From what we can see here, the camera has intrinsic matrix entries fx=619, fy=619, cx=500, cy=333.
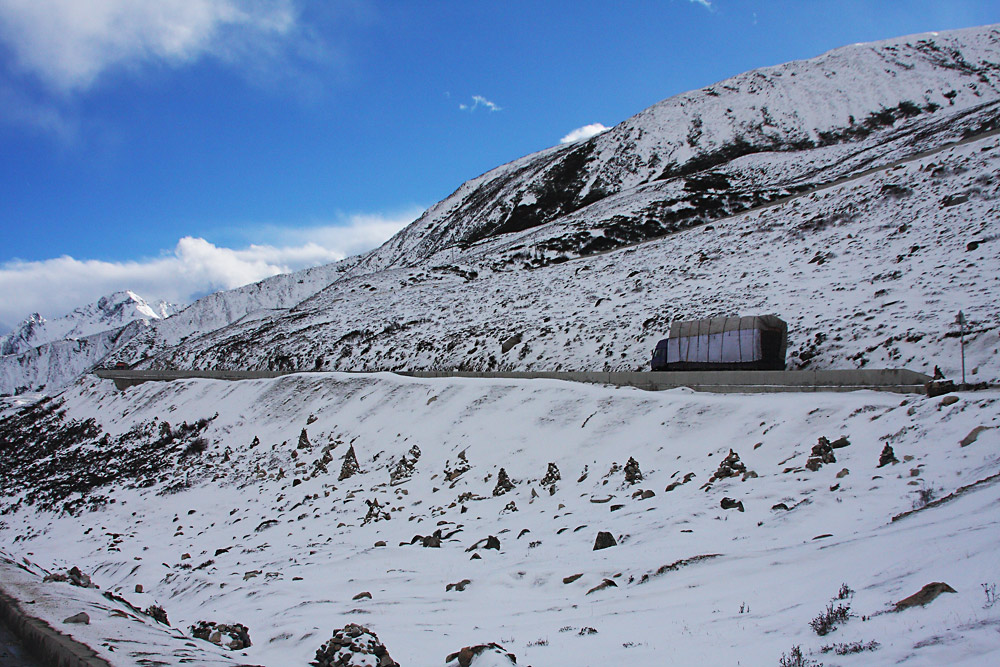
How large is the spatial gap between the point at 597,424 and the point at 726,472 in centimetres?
575

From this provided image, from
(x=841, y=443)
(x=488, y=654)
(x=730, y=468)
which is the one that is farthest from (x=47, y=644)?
(x=841, y=443)

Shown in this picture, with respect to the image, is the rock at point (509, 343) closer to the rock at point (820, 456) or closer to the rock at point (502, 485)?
the rock at point (502, 485)

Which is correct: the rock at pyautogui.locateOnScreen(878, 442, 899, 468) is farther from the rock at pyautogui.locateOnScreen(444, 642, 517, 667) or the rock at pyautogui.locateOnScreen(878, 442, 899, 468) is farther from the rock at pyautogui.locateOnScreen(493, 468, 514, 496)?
the rock at pyautogui.locateOnScreen(493, 468, 514, 496)

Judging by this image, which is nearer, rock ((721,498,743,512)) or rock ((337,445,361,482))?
rock ((721,498,743,512))

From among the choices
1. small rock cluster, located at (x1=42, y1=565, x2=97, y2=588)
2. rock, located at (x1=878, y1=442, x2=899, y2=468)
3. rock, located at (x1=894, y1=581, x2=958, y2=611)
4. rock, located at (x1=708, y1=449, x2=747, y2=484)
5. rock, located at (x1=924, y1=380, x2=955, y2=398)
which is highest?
rock, located at (x1=924, y1=380, x2=955, y2=398)

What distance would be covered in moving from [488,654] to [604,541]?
438 centimetres

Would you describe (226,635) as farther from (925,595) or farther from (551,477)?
(551,477)

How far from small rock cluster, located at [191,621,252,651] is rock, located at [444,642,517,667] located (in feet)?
10.4

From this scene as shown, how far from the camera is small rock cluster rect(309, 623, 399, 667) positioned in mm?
6004

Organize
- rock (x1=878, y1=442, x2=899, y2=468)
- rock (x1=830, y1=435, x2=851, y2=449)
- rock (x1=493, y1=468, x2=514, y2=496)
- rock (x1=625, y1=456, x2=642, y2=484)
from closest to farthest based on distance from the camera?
rock (x1=878, y1=442, x2=899, y2=468), rock (x1=830, y1=435, x2=851, y2=449), rock (x1=625, y1=456, x2=642, y2=484), rock (x1=493, y1=468, x2=514, y2=496)

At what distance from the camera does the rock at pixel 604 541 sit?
9.65 m

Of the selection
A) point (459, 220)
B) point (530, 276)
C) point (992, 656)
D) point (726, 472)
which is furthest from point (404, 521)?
point (459, 220)

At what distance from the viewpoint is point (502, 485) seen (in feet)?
51.4

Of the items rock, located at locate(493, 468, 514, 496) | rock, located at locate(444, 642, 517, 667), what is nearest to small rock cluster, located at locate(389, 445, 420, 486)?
rock, located at locate(493, 468, 514, 496)
